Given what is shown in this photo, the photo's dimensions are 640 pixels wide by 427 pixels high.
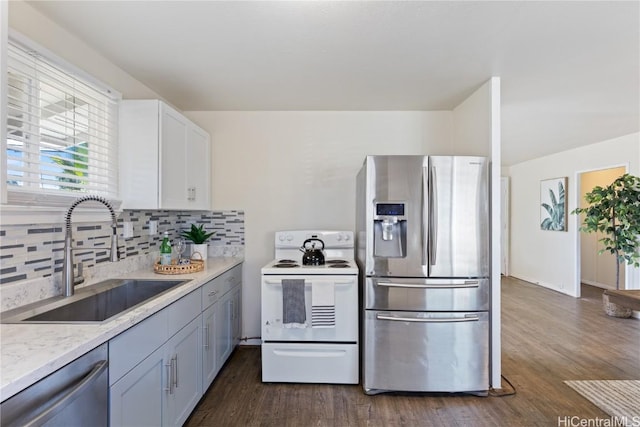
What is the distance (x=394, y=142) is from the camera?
3.25 m

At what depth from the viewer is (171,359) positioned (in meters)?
1.74

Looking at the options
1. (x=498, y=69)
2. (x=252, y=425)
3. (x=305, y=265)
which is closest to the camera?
(x=252, y=425)

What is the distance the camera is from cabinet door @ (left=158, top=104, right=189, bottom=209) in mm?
2289

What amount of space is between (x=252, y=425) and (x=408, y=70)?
267cm

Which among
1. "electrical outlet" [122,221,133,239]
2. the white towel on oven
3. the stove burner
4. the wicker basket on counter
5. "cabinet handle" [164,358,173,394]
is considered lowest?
"cabinet handle" [164,358,173,394]

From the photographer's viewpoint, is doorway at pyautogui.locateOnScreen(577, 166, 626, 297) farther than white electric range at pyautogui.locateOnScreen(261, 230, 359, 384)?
Yes

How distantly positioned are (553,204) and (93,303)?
6.44 meters

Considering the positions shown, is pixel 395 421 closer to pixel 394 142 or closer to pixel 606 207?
pixel 394 142

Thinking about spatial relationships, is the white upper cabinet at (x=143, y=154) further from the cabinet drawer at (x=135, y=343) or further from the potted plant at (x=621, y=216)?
the potted plant at (x=621, y=216)

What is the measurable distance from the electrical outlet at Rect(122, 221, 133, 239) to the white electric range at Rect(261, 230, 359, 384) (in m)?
1.04

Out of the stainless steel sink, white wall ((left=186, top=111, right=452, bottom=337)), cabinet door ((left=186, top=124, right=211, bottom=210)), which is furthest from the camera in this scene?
white wall ((left=186, top=111, right=452, bottom=337))

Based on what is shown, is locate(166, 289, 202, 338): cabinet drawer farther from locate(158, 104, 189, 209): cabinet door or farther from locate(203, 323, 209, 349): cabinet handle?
locate(158, 104, 189, 209): cabinet door

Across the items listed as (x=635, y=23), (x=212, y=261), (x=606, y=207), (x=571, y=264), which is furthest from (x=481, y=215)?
(x=571, y=264)

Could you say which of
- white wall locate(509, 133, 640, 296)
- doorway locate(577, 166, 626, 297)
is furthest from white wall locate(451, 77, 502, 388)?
doorway locate(577, 166, 626, 297)
